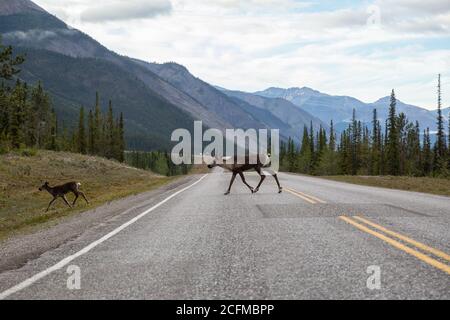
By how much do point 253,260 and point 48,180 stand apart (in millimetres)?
29283

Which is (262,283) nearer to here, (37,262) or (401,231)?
(37,262)

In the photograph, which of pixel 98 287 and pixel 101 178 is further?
pixel 101 178

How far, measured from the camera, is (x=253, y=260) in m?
5.55

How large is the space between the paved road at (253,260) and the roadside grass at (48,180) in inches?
380

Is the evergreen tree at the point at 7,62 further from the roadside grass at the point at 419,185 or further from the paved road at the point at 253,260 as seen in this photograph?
the paved road at the point at 253,260

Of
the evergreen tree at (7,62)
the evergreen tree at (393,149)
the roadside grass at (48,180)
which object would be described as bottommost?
the roadside grass at (48,180)

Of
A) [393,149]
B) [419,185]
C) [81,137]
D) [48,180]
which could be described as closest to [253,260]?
[419,185]

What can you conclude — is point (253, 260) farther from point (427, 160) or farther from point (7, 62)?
point (427, 160)

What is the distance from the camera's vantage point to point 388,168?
7700 centimetres

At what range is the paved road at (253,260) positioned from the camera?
4309 millimetres

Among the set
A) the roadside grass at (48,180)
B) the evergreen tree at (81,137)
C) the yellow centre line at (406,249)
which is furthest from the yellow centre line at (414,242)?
the evergreen tree at (81,137)
